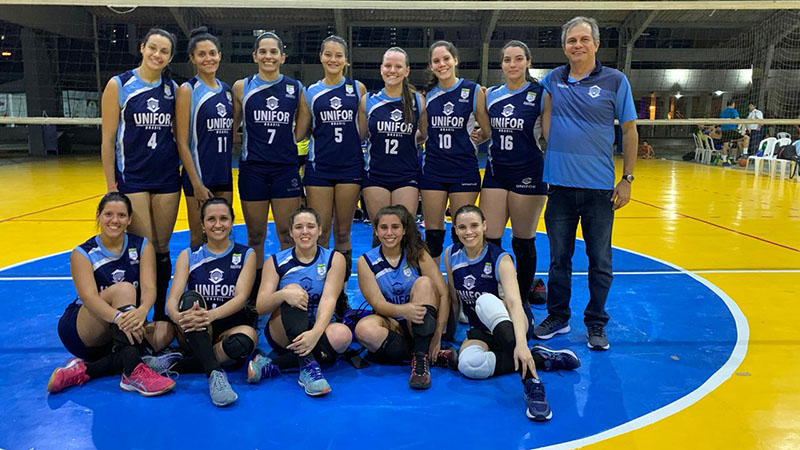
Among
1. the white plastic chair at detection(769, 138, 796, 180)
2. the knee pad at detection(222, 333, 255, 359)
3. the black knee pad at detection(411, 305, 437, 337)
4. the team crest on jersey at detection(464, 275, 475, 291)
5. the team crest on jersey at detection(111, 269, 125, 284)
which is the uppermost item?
the white plastic chair at detection(769, 138, 796, 180)

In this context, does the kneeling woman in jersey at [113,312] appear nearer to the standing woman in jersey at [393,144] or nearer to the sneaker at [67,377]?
the sneaker at [67,377]

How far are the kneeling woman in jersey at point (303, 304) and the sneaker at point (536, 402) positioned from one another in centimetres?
104

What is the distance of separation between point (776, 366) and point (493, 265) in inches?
65.1

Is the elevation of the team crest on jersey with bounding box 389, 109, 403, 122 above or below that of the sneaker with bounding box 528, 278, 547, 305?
above

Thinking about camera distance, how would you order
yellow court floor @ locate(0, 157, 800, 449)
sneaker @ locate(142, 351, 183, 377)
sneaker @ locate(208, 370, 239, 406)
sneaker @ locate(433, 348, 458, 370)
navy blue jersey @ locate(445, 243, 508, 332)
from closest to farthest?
yellow court floor @ locate(0, 157, 800, 449), sneaker @ locate(208, 370, 239, 406), sneaker @ locate(142, 351, 183, 377), sneaker @ locate(433, 348, 458, 370), navy blue jersey @ locate(445, 243, 508, 332)

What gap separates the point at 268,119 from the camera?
4.05 meters

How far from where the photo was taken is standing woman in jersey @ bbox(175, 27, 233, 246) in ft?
12.4

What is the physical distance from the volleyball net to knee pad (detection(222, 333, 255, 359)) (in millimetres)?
16716

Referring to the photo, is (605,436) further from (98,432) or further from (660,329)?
(98,432)

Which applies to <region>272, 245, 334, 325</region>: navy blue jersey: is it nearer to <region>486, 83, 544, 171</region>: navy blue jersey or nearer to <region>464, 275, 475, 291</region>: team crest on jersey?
<region>464, 275, 475, 291</region>: team crest on jersey

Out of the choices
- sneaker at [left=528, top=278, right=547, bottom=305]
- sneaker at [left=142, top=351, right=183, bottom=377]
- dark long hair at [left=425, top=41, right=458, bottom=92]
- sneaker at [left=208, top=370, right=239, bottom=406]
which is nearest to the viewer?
sneaker at [left=208, top=370, right=239, bottom=406]

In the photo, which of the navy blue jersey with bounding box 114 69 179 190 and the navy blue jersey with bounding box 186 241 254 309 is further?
the navy blue jersey with bounding box 114 69 179 190

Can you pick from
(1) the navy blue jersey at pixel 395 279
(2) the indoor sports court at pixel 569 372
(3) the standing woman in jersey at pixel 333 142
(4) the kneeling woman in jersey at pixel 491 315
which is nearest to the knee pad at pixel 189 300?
(2) the indoor sports court at pixel 569 372

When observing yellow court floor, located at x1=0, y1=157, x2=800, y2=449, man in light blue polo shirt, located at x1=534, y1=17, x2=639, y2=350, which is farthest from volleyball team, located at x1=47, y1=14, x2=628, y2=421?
yellow court floor, located at x1=0, y1=157, x2=800, y2=449
